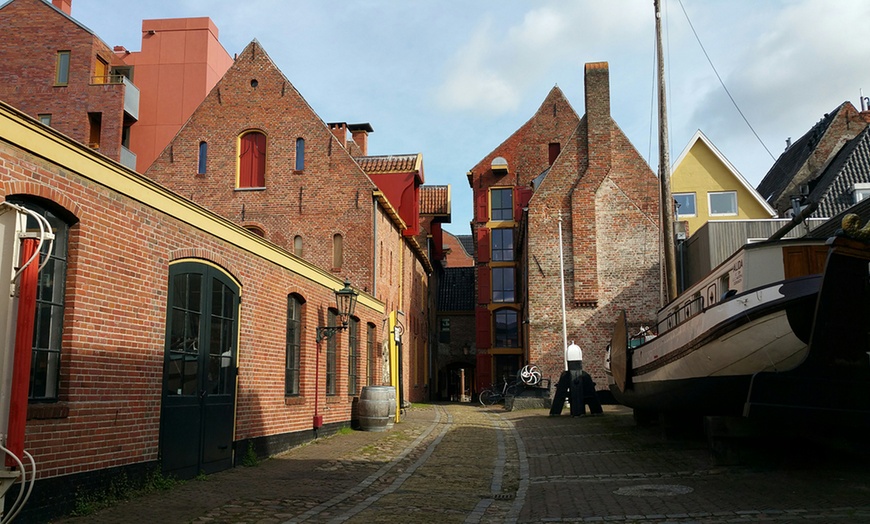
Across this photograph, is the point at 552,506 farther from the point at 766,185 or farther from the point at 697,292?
the point at 766,185

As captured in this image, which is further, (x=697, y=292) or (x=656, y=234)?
(x=656, y=234)

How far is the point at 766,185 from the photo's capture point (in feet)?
134

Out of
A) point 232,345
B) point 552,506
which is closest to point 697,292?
point 552,506

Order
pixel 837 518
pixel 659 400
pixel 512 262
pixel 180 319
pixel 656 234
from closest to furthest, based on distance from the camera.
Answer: pixel 837 518
pixel 180 319
pixel 659 400
pixel 656 234
pixel 512 262

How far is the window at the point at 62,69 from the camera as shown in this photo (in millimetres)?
27609

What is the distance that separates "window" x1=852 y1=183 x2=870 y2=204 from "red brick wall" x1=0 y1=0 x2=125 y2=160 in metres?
26.3

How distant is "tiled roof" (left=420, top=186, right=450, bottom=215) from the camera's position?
1559 inches

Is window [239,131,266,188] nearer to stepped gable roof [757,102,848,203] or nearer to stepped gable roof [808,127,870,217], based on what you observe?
stepped gable roof [808,127,870,217]

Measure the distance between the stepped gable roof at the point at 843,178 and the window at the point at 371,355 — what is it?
1661cm

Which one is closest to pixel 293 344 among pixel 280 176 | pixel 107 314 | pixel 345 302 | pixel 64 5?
pixel 345 302

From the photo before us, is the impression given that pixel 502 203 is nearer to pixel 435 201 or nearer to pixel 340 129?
pixel 435 201

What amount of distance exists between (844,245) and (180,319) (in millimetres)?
7523

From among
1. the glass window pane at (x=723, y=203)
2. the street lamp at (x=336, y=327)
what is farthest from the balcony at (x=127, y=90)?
the glass window pane at (x=723, y=203)

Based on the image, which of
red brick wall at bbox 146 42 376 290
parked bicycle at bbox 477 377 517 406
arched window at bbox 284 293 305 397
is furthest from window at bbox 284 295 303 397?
parked bicycle at bbox 477 377 517 406
